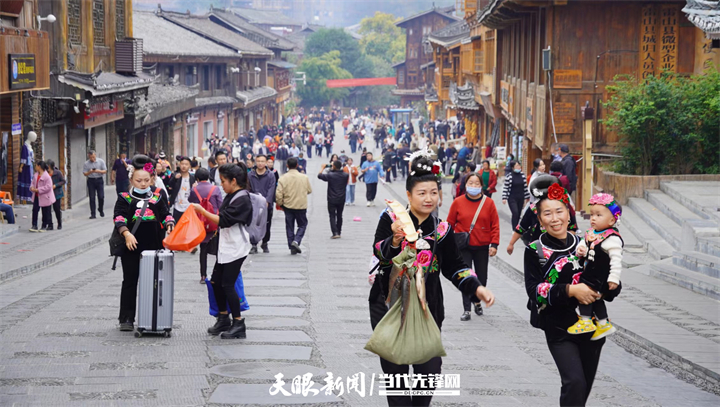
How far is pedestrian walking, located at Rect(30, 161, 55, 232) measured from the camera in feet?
61.4

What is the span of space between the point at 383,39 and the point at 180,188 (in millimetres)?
109317

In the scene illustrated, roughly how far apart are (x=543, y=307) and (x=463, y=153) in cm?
2751

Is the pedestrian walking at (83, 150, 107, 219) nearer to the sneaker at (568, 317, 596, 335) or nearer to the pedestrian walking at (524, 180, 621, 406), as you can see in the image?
the pedestrian walking at (524, 180, 621, 406)

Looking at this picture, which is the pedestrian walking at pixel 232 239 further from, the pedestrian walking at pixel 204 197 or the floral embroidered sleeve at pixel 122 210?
the pedestrian walking at pixel 204 197

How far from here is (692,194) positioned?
665 inches

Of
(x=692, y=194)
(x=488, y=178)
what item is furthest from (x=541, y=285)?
(x=692, y=194)

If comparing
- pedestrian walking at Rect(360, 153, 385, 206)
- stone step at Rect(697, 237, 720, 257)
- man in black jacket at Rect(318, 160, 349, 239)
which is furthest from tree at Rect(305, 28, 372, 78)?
stone step at Rect(697, 237, 720, 257)

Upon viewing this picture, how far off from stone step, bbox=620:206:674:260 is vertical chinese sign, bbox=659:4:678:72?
16.3ft

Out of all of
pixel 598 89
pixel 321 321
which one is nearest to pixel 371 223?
pixel 598 89

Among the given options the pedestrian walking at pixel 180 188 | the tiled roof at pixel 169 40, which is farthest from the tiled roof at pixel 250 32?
the pedestrian walking at pixel 180 188

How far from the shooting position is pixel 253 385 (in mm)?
7184

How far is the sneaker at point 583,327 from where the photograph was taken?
5.49m

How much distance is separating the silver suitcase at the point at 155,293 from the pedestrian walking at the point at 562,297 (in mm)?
4049

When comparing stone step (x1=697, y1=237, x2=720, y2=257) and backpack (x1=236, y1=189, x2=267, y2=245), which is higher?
backpack (x1=236, y1=189, x2=267, y2=245)
